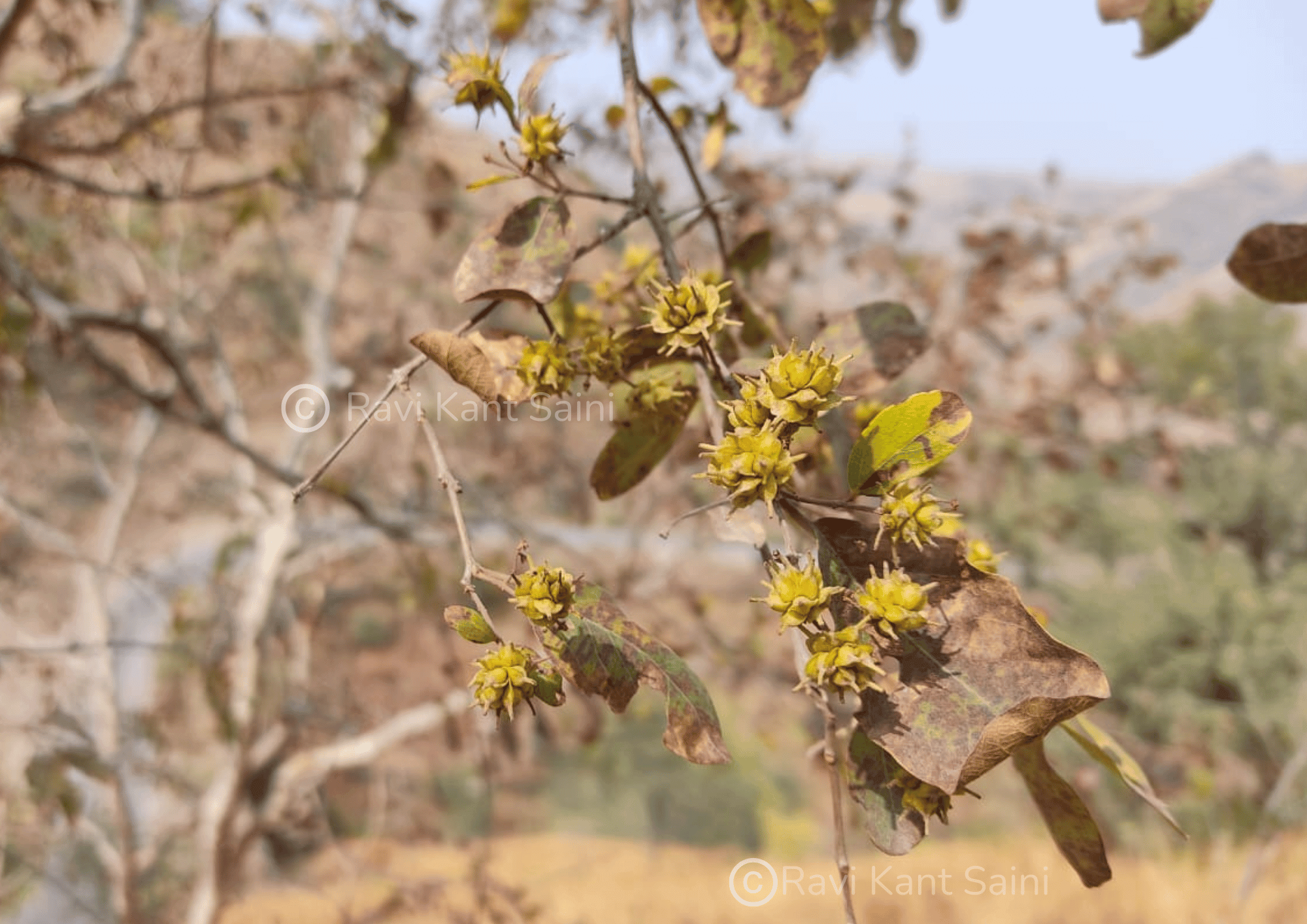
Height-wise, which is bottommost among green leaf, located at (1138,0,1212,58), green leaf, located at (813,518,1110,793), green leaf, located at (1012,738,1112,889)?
green leaf, located at (1012,738,1112,889)

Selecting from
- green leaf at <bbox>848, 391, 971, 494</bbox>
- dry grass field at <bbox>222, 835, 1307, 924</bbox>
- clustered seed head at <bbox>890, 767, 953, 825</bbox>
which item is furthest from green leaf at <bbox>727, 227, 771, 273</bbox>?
dry grass field at <bbox>222, 835, 1307, 924</bbox>

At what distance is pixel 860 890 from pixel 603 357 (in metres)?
3.83

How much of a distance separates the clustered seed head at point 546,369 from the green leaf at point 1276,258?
0.43m

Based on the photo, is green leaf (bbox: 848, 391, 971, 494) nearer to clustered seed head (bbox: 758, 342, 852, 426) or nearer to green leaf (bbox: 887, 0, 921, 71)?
clustered seed head (bbox: 758, 342, 852, 426)

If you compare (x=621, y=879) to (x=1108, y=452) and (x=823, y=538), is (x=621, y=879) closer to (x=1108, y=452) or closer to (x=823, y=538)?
(x=1108, y=452)

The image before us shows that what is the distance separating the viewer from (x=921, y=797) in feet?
1.26

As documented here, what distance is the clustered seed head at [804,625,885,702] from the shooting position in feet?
1.13

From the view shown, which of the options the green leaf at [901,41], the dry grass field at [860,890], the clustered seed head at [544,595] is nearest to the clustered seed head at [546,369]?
the clustered seed head at [544,595]

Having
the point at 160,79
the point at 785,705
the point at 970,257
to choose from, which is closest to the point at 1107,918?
the point at 785,705

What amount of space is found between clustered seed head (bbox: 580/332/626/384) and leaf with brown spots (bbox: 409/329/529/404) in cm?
4

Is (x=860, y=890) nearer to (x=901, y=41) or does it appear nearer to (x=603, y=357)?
(x=901, y=41)

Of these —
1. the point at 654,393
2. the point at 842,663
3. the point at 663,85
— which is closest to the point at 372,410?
the point at 654,393

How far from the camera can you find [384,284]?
6516 mm

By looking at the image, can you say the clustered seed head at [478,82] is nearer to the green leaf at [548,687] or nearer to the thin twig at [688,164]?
the thin twig at [688,164]
